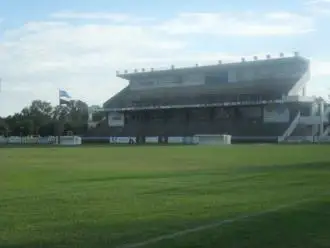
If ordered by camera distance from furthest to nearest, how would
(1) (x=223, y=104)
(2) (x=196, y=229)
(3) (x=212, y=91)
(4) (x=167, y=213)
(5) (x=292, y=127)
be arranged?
(3) (x=212, y=91) → (1) (x=223, y=104) → (5) (x=292, y=127) → (4) (x=167, y=213) → (2) (x=196, y=229)

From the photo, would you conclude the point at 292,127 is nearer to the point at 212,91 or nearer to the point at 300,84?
the point at 300,84

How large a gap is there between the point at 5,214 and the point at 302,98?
93.9 metres

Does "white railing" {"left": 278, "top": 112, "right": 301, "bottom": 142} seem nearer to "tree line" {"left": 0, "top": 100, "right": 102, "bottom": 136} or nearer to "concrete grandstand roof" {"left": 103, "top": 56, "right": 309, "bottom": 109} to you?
"concrete grandstand roof" {"left": 103, "top": 56, "right": 309, "bottom": 109}

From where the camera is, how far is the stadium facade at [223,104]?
3989 inches

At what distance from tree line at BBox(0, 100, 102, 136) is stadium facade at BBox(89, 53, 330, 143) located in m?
9.62

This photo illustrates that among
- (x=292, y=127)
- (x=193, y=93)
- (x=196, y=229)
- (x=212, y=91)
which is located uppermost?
(x=212, y=91)

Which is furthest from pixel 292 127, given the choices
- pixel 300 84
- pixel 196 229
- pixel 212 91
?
pixel 196 229

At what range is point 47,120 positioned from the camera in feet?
457

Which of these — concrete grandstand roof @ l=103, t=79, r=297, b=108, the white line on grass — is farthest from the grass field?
concrete grandstand roof @ l=103, t=79, r=297, b=108

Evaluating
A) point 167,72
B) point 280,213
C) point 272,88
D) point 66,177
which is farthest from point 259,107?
point 280,213

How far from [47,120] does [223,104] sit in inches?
1947

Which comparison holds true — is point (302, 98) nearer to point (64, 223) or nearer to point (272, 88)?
point (272, 88)

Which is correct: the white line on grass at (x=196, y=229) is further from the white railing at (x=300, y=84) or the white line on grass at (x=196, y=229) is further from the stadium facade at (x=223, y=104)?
the white railing at (x=300, y=84)

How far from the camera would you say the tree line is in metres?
133
